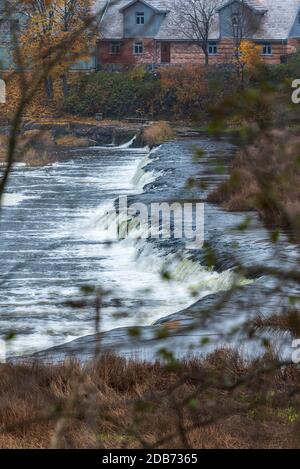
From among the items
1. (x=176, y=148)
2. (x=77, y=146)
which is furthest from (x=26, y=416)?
(x=77, y=146)

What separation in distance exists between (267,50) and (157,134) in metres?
17.1

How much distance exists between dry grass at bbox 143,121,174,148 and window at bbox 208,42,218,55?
47.4 ft

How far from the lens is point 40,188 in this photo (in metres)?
31.3

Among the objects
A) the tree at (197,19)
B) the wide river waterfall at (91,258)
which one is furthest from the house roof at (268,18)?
the wide river waterfall at (91,258)

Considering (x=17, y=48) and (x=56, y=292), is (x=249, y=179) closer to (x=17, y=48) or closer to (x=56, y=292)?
(x=56, y=292)

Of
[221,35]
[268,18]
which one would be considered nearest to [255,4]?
[268,18]

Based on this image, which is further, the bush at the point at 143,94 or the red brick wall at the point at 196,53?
the red brick wall at the point at 196,53

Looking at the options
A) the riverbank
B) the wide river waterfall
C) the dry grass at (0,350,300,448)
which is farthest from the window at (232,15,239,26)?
the dry grass at (0,350,300,448)

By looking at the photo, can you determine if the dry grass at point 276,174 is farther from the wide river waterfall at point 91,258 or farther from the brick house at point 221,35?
the brick house at point 221,35

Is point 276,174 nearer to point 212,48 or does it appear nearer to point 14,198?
point 14,198

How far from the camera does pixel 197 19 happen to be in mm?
56062

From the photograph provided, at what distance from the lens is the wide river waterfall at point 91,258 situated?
46.4ft

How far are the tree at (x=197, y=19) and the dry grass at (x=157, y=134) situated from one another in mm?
12018

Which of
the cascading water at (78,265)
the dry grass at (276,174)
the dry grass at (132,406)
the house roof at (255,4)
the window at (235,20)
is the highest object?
the house roof at (255,4)
